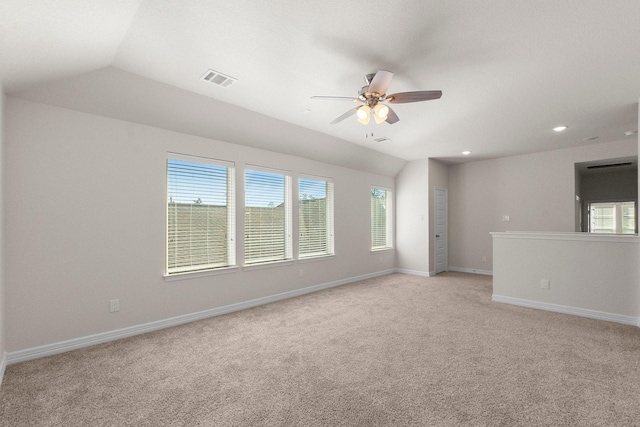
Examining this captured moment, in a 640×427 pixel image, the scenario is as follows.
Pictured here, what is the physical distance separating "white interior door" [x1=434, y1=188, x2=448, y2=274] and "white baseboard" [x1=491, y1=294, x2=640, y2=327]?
7.69 ft

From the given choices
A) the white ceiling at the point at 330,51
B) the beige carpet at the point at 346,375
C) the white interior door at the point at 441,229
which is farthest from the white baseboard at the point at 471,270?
the white ceiling at the point at 330,51

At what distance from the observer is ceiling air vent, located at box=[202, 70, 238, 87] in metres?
2.83

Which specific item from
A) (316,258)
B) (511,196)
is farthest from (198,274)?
(511,196)

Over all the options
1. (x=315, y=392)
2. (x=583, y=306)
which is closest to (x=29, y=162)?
(x=315, y=392)

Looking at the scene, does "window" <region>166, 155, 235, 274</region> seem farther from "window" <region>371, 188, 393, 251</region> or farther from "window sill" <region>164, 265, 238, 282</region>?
"window" <region>371, 188, 393, 251</region>

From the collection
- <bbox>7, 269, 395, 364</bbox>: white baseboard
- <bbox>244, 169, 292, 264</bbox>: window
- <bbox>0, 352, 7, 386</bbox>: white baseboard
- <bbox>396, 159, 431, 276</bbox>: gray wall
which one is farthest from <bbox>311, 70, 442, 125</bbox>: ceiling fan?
<bbox>396, 159, 431, 276</bbox>: gray wall

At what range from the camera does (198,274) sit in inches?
152

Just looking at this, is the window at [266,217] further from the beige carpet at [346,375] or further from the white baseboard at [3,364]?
the white baseboard at [3,364]

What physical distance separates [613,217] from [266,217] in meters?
9.62

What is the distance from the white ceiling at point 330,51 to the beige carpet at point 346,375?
8.27 ft

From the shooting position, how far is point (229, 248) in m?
4.29

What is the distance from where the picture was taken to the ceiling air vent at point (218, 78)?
283 cm

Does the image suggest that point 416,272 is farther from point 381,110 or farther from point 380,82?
point 380,82

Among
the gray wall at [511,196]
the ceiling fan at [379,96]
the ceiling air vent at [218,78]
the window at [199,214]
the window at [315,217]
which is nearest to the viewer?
the ceiling fan at [379,96]
